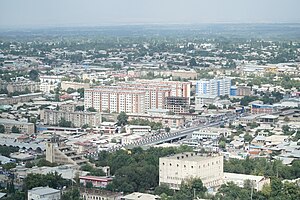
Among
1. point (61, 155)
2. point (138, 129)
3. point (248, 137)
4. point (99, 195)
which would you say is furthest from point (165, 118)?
point (99, 195)

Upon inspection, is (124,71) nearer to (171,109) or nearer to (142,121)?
(171,109)

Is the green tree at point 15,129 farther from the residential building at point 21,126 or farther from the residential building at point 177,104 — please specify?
the residential building at point 177,104

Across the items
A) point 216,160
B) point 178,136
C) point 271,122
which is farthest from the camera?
point 271,122

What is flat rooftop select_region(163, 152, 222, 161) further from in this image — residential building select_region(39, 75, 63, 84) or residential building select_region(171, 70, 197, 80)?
residential building select_region(171, 70, 197, 80)

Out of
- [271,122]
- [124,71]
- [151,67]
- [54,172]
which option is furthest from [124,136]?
[151,67]

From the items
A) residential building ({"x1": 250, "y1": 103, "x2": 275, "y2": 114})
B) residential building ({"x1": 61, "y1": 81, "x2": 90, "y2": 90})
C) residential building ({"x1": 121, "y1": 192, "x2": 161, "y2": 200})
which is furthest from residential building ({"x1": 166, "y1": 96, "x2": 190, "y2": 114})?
residential building ({"x1": 121, "y1": 192, "x2": 161, "y2": 200})

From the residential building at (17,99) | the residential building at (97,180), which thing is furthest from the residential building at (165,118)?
the residential building at (97,180)

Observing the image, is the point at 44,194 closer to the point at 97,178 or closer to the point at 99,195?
the point at 99,195
